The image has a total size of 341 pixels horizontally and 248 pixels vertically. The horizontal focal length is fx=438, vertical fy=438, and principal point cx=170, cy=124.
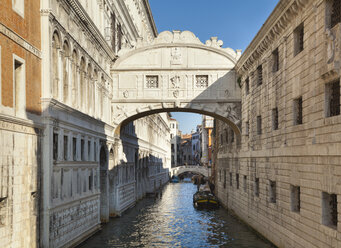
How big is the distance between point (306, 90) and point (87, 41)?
396 inches

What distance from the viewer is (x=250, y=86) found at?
20.8m

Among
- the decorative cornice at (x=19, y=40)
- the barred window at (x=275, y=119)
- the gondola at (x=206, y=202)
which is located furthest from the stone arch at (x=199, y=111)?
the decorative cornice at (x=19, y=40)

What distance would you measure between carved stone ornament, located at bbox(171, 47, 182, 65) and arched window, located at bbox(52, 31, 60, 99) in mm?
9664

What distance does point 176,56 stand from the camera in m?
23.5

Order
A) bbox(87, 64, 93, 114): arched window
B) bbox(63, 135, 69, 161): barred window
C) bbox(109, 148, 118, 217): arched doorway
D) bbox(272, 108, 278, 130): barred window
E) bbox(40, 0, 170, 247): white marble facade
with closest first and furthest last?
bbox(40, 0, 170, 247): white marble facade < bbox(63, 135, 69, 161): barred window < bbox(272, 108, 278, 130): barred window < bbox(87, 64, 93, 114): arched window < bbox(109, 148, 118, 217): arched doorway

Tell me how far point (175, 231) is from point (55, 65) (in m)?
10.7

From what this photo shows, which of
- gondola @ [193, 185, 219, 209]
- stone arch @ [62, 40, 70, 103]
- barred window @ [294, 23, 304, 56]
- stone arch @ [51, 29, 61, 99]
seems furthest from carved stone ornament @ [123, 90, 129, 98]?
barred window @ [294, 23, 304, 56]

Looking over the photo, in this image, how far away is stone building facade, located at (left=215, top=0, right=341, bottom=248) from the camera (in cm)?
1091

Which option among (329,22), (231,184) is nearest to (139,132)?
(231,184)

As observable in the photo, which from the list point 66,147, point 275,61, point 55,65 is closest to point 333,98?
point 275,61

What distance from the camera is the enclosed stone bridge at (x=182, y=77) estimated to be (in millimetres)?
23469

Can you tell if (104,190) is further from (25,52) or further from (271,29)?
(25,52)

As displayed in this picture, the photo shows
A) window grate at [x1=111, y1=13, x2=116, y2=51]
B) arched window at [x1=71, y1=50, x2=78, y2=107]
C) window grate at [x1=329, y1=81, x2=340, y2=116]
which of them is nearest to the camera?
window grate at [x1=329, y1=81, x2=340, y2=116]

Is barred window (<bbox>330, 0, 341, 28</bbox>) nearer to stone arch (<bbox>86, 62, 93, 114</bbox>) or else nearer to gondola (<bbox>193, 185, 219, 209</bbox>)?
stone arch (<bbox>86, 62, 93, 114</bbox>)
